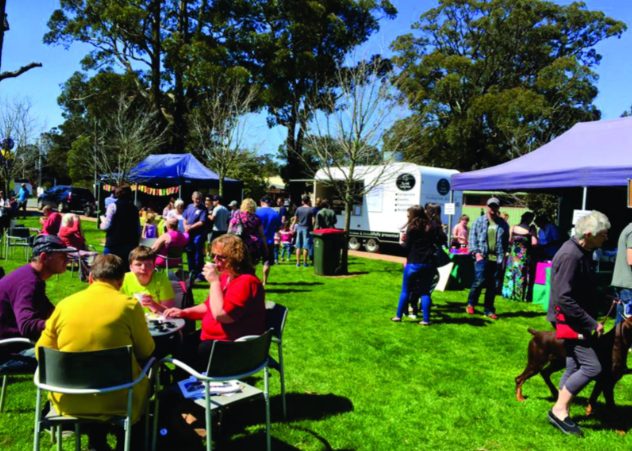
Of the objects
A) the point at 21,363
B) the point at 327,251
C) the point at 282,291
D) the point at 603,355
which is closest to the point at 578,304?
the point at 603,355

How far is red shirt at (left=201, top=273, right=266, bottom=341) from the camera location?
331cm

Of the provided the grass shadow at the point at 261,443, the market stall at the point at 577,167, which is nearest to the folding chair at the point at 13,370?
the grass shadow at the point at 261,443

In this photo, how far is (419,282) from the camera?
6551 mm

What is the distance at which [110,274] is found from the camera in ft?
9.03

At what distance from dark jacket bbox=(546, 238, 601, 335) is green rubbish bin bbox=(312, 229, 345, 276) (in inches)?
284

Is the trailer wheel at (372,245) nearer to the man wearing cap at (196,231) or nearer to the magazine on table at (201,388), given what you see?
the man wearing cap at (196,231)

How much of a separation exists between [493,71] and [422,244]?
2400 cm

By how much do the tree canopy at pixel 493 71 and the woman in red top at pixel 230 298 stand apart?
22696 millimetres

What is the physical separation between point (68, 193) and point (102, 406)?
28191 mm

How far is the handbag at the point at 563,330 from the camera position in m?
3.47

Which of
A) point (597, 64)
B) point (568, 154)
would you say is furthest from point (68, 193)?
point (597, 64)

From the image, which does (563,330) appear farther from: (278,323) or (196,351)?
(196,351)

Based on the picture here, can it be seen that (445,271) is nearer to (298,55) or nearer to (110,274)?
(110,274)

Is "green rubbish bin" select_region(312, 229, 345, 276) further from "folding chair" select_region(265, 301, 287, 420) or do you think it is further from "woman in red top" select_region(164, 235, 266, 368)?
"woman in red top" select_region(164, 235, 266, 368)
